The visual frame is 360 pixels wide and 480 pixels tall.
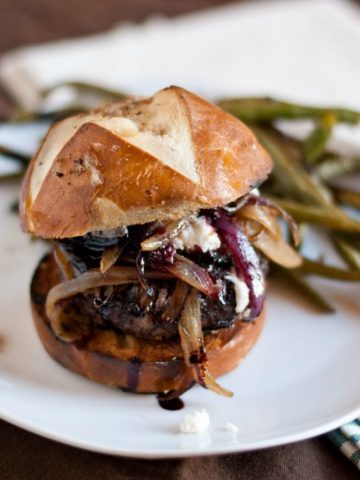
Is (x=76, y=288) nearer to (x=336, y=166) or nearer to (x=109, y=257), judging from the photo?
(x=109, y=257)

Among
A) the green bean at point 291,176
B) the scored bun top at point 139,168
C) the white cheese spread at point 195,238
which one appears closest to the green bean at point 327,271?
the green bean at point 291,176

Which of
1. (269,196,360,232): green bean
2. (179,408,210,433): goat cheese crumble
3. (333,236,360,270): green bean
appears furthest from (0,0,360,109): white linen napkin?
(179,408,210,433): goat cheese crumble

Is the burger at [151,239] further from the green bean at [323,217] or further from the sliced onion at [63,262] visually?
the green bean at [323,217]

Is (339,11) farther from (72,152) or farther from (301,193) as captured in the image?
(72,152)

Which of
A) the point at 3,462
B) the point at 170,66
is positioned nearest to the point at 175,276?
the point at 3,462

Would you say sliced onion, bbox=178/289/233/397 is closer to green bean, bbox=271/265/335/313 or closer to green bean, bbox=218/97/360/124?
green bean, bbox=271/265/335/313

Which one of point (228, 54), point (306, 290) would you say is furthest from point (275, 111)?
point (228, 54)

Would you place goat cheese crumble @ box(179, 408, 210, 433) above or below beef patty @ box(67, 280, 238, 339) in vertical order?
below
